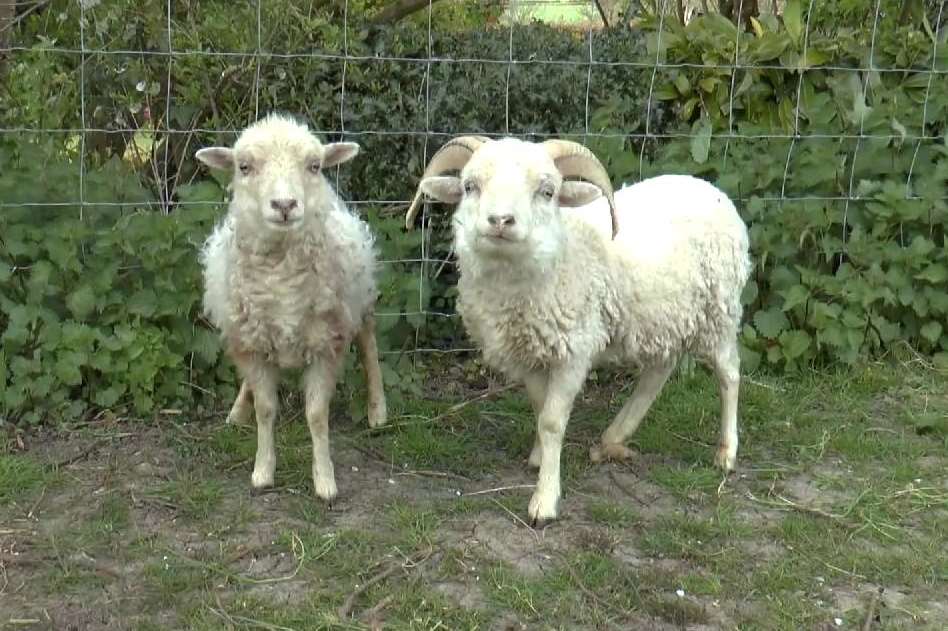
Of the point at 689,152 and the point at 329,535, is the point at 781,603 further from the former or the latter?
the point at 689,152

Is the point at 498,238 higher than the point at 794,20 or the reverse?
the reverse

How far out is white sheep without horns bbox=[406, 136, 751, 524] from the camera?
3.61 m

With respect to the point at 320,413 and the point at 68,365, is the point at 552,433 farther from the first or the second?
the point at 68,365

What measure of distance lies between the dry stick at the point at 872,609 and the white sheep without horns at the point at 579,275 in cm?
104

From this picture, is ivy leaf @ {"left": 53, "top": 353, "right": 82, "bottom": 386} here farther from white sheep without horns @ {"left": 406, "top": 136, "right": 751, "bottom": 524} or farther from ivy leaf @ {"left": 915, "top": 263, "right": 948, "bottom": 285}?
ivy leaf @ {"left": 915, "top": 263, "right": 948, "bottom": 285}

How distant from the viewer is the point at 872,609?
3350mm

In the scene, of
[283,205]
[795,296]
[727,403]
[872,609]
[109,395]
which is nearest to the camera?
[872,609]

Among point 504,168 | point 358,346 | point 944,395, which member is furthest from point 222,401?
point 944,395

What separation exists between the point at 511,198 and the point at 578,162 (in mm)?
469

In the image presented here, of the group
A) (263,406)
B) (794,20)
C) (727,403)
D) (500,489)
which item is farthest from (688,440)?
(794,20)

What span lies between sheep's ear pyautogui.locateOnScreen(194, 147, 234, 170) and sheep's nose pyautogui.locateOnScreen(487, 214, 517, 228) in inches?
42.0

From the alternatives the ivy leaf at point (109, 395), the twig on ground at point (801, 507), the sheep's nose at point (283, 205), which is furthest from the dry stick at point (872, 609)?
the ivy leaf at point (109, 395)

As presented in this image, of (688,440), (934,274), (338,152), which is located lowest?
(688,440)

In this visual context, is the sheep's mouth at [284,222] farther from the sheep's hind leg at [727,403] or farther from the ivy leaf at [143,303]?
the sheep's hind leg at [727,403]
